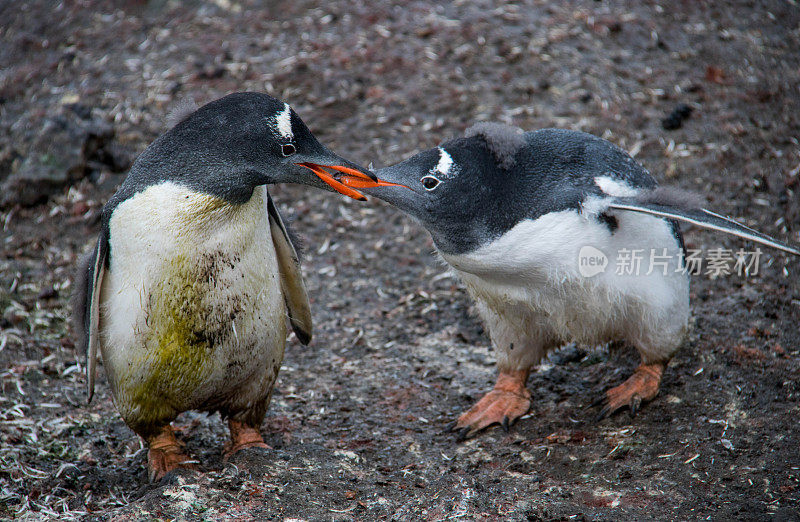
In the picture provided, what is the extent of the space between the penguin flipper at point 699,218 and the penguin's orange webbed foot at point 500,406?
1115 millimetres

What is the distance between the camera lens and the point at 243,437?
3609 millimetres

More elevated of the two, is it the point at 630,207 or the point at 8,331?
the point at 630,207

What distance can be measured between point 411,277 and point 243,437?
6.17 feet

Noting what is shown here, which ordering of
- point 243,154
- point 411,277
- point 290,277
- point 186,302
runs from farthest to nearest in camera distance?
point 411,277 → point 290,277 → point 186,302 → point 243,154

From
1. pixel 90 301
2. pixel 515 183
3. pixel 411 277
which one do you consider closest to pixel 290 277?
pixel 90 301

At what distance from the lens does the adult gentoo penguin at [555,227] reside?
3.31 m

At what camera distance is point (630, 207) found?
3252mm

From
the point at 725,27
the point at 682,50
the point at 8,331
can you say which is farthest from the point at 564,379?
the point at 725,27

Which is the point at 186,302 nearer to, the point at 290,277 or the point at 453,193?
the point at 290,277

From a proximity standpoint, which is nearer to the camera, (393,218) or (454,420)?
(454,420)

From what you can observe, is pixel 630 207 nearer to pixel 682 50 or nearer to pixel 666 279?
pixel 666 279

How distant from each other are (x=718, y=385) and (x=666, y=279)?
2.17 ft

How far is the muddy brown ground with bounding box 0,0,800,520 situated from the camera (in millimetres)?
3318

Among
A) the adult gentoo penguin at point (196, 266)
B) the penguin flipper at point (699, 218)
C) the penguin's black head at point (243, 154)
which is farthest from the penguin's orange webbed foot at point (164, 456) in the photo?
the penguin flipper at point (699, 218)
